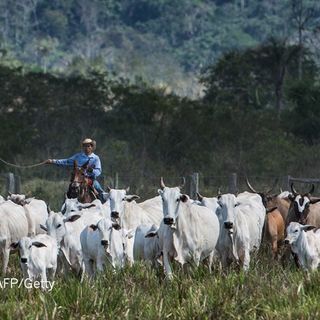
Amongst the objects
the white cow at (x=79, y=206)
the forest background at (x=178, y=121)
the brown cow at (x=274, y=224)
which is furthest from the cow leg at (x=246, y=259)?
the forest background at (x=178, y=121)

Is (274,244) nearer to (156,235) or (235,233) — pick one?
(235,233)

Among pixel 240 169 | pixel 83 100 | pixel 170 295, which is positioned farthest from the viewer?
pixel 83 100

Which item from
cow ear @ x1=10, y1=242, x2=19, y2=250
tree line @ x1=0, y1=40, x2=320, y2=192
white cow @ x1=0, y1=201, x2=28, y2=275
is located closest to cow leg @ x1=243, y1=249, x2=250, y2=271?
cow ear @ x1=10, y1=242, x2=19, y2=250

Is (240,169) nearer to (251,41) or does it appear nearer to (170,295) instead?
(170,295)

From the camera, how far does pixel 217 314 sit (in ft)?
36.7

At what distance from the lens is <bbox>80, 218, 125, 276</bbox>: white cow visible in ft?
47.6

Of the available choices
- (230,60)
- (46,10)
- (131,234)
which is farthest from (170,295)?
(46,10)

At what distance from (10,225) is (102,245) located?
7.65 feet

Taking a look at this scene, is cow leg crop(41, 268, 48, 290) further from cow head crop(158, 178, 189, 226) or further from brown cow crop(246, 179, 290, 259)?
brown cow crop(246, 179, 290, 259)

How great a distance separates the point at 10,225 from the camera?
16359 mm

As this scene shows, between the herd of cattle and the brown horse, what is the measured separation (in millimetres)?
1151

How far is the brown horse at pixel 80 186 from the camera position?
17875 millimetres

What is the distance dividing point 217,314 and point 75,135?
103 feet

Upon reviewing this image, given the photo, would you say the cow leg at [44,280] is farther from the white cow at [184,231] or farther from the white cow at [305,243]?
the white cow at [305,243]
